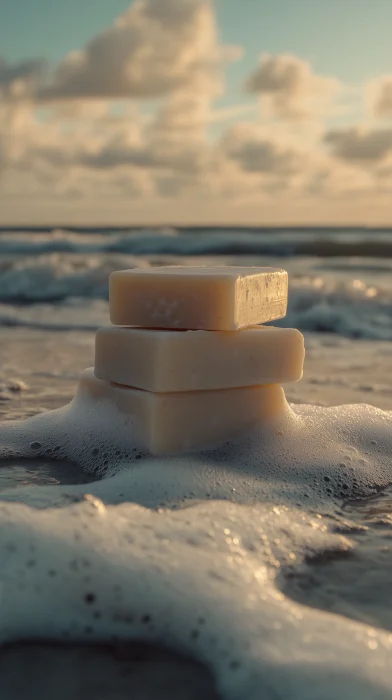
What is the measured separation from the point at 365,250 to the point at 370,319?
985cm

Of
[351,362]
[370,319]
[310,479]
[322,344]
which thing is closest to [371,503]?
[310,479]

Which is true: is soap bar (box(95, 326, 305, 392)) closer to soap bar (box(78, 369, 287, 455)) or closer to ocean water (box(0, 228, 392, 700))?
soap bar (box(78, 369, 287, 455))

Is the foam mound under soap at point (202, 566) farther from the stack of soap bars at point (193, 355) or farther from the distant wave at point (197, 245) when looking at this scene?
the distant wave at point (197, 245)

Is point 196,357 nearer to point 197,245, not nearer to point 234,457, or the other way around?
point 234,457

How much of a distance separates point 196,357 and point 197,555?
0.95m

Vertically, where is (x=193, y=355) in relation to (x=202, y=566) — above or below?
above

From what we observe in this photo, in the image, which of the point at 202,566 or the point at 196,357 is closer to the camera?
the point at 202,566

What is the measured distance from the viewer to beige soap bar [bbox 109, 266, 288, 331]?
9.14ft

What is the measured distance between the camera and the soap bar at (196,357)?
8.93 feet

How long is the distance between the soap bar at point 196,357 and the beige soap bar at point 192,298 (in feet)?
0.16

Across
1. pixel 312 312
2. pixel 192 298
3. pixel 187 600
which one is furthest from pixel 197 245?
pixel 187 600

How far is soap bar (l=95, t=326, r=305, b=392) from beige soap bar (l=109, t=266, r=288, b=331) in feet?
0.16

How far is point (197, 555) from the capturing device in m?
1.92

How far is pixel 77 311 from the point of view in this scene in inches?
291
